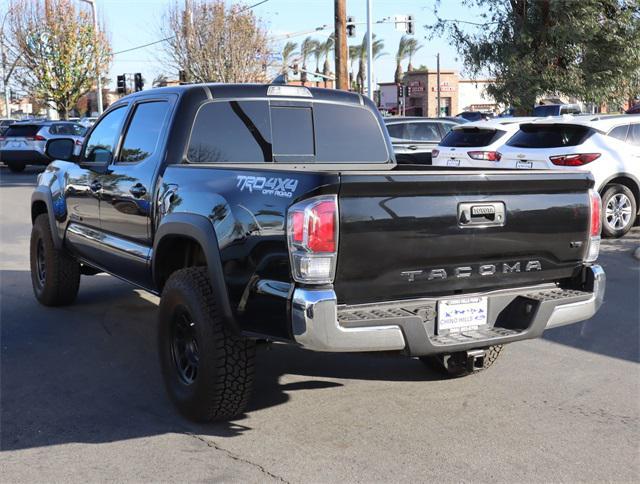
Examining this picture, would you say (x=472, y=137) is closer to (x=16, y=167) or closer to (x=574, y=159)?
(x=574, y=159)

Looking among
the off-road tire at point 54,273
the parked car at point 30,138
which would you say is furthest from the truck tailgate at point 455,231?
the parked car at point 30,138

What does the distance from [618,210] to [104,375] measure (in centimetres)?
855

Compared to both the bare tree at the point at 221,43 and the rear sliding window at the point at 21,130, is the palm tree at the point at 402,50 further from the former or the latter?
the rear sliding window at the point at 21,130

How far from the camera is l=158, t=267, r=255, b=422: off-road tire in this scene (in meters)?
4.36

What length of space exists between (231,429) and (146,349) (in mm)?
1832

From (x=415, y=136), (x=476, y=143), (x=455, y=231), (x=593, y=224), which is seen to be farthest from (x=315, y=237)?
(x=415, y=136)

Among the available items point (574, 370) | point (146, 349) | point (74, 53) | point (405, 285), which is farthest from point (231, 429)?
point (74, 53)

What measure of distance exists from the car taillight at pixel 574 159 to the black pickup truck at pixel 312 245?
598cm

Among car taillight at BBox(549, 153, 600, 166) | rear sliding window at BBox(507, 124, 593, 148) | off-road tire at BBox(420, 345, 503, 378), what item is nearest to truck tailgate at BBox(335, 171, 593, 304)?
off-road tire at BBox(420, 345, 503, 378)

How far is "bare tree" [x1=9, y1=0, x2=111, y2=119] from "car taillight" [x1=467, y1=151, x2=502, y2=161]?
3272 cm

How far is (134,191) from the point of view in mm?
5586

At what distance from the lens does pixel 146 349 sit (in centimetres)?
616

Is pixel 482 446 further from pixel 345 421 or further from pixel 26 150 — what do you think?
pixel 26 150

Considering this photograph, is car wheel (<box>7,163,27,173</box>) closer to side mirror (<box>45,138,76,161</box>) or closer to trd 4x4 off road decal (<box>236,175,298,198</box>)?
side mirror (<box>45,138,76,161</box>)
